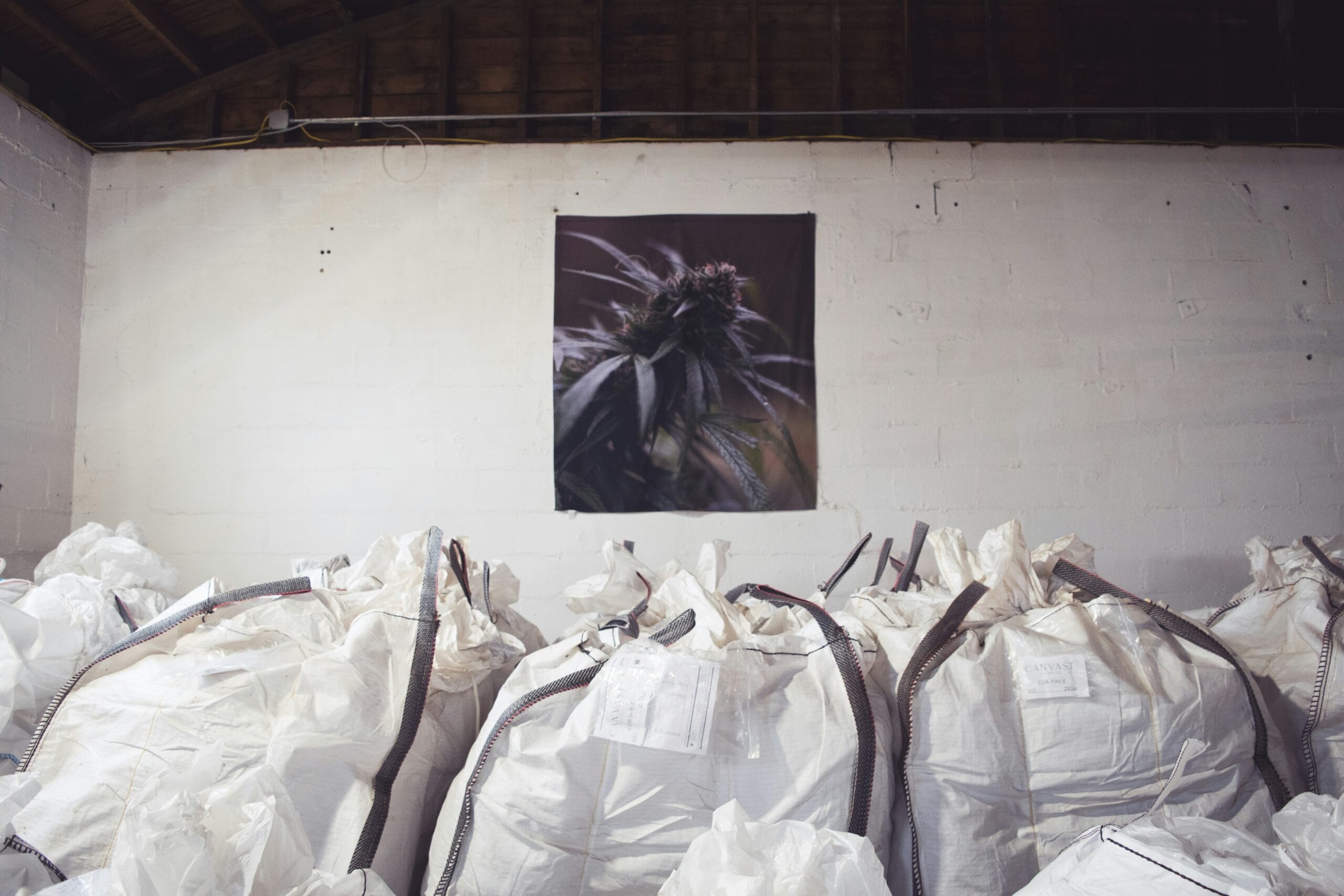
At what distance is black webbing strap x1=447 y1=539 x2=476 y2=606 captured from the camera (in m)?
1.69

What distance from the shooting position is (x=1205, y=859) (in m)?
0.98

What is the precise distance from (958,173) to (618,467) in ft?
5.11

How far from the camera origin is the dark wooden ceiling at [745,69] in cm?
306

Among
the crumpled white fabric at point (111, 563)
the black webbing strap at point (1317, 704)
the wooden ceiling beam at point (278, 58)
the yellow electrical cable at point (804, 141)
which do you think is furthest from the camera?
the wooden ceiling beam at point (278, 58)

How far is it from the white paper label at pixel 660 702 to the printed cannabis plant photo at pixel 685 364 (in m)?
1.43

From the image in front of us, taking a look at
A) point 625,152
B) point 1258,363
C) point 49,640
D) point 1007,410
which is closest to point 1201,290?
point 1258,363

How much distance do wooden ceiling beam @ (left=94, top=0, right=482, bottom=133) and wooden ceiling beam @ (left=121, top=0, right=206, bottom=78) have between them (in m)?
0.07

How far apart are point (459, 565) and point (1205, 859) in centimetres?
127

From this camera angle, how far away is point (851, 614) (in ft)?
5.75

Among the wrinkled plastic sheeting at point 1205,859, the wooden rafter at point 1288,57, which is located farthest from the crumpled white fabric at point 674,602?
the wooden rafter at point 1288,57

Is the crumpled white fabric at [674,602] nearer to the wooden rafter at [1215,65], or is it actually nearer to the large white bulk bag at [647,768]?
the large white bulk bag at [647,768]

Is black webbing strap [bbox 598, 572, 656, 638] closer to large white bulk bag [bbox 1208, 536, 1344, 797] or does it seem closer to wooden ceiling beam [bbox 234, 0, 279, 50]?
large white bulk bag [bbox 1208, 536, 1344, 797]

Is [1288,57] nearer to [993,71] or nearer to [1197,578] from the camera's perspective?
[993,71]

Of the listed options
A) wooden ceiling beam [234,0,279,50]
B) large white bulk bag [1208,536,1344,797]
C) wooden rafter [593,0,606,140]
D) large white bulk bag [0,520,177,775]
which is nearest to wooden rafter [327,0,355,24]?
wooden ceiling beam [234,0,279,50]
